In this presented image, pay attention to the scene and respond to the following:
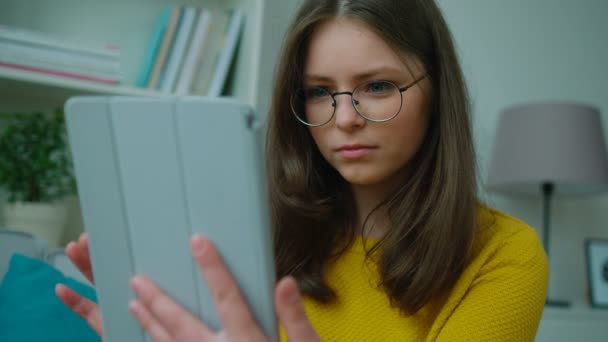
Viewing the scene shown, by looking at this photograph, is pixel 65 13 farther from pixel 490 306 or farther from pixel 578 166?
pixel 578 166

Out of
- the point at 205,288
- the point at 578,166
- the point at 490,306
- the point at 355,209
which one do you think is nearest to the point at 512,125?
the point at 578,166

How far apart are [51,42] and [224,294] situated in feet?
4.35

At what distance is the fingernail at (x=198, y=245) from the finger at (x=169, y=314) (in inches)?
2.5

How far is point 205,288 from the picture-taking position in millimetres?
548

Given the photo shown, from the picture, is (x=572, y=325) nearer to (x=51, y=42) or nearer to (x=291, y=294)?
(x=291, y=294)

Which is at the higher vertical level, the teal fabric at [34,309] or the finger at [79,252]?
the finger at [79,252]

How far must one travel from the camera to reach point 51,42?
158 centimetres

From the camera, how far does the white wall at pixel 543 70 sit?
95.0 inches

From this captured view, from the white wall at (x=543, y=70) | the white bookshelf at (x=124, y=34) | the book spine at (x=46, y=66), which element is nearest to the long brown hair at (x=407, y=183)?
the white bookshelf at (x=124, y=34)

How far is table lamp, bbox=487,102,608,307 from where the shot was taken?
6.91 ft

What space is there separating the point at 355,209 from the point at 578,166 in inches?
54.7

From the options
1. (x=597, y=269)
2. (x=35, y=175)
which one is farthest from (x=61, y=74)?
(x=597, y=269)

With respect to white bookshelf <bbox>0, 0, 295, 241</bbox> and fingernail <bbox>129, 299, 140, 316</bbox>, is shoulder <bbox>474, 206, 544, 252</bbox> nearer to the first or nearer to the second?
fingernail <bbox>129, 299, 140, 316</bbox>

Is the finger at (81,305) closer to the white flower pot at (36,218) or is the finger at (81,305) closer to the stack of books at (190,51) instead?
the white flower pot at (36,218)
